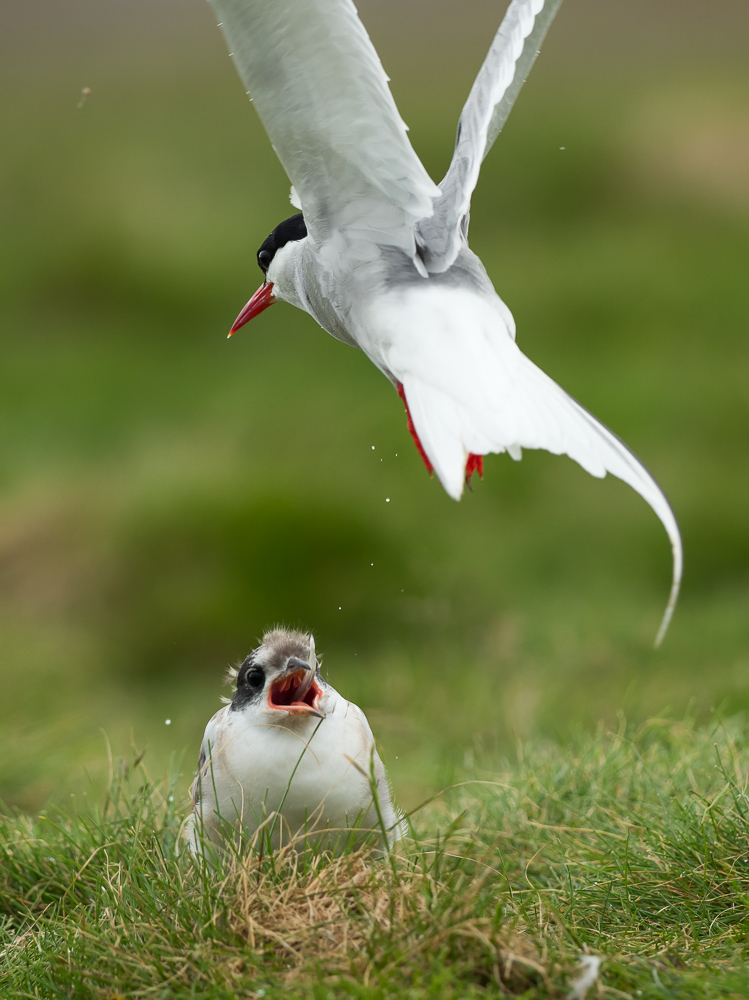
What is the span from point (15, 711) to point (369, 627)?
2.76 metres

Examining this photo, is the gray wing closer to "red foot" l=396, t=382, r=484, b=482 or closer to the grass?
"red foot" l=396, t=382, r=484, b=482

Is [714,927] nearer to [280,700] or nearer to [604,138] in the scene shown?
[280,700]

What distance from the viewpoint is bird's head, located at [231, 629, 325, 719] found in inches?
122

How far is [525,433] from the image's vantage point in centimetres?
260

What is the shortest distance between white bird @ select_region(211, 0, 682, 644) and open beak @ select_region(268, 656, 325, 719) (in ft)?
2.10

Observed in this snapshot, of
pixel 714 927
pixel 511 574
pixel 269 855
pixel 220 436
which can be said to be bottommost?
pixel 511 574

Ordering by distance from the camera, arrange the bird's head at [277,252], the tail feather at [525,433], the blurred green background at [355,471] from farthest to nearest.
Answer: the blurred green background at [355,471] → the bird's head at [277,252] → the tail feather at [525,433]

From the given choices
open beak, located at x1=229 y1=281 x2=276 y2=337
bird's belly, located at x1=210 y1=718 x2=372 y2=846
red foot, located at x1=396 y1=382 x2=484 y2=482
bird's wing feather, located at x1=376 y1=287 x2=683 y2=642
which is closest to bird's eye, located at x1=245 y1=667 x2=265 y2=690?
bird's belly, located at x1=210 y1=718 x2=372 y2=846

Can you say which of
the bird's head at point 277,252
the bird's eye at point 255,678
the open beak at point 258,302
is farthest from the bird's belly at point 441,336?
the bird's eye at point 255,678

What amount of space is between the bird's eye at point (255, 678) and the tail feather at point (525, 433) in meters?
0.84

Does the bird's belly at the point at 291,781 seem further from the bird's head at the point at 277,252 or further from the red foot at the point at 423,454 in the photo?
the bird's head at the point at 277,252

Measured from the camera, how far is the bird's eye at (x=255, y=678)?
314cm

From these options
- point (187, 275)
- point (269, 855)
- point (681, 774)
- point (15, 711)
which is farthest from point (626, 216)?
point (269, 855)

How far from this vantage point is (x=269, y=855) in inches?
112
